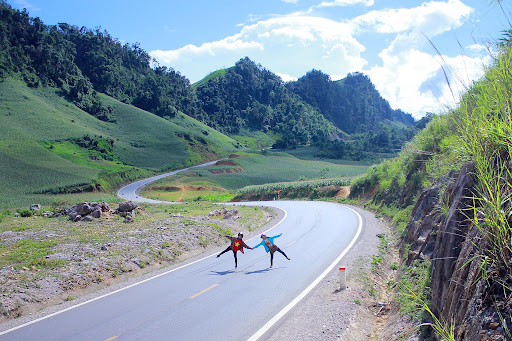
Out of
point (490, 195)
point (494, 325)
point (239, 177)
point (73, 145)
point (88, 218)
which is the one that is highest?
point (73, 145)

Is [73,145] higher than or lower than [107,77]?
lower

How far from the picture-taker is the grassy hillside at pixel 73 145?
6200 centimetres

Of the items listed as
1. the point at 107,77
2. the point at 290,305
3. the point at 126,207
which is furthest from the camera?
the point at 107,77

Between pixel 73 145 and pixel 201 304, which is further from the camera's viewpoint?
pixel 73 145

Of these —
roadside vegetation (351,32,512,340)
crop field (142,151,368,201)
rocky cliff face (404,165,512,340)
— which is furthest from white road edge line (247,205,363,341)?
crop field (142,151,368,201)

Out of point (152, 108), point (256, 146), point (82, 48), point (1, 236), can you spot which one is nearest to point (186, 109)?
point (152, 108)

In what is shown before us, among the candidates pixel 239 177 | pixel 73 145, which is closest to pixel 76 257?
pixel 239 177

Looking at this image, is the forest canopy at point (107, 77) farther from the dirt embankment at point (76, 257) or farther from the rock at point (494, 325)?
the rock at point (494, 325)

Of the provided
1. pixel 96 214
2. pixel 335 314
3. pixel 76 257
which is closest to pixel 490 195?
pixel 335 314

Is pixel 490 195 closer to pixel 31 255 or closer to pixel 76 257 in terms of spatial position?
pixel 76 257

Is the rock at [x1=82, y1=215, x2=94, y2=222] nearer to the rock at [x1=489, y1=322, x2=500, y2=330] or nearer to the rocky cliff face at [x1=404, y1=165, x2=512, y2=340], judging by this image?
the rocky cliff face at [x1=404, y1=165, x2=512, y2=340]

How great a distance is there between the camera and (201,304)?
9.24m

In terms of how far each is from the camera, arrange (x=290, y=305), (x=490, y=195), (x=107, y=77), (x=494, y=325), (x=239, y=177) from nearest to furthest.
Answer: (x=494, y=325) → (x=490, y=195) → (x=290, y=305) → (x=239, y=177) → (x=107, y=77)

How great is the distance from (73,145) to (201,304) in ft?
289
